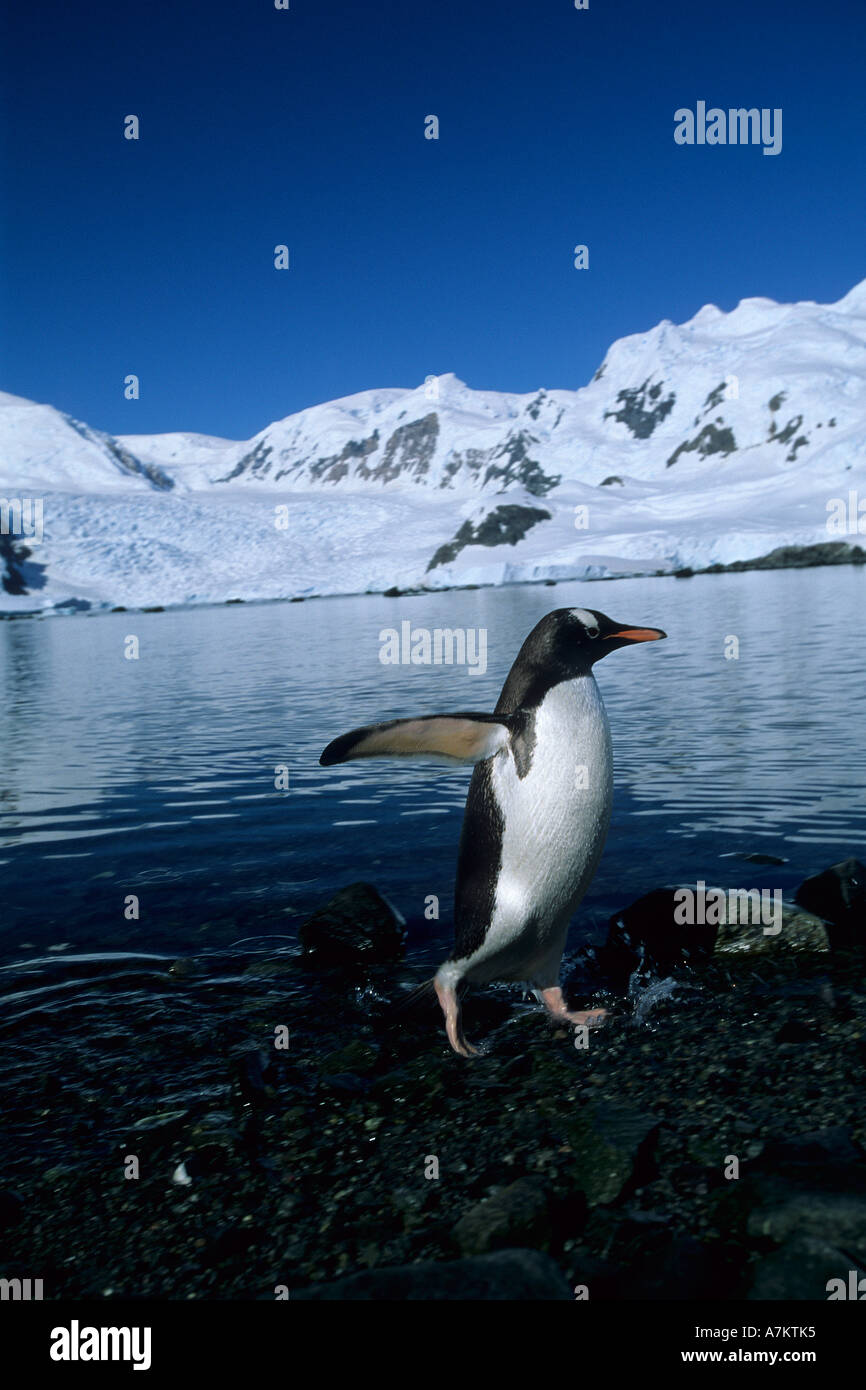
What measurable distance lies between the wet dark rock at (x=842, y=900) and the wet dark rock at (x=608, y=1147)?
2167 mm

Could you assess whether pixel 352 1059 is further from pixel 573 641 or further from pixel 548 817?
pixel 573 641

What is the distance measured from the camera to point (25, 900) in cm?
684

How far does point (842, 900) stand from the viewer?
5.22 meters

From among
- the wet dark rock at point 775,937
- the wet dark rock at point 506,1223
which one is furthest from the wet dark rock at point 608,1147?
the wet dark rock at point 775,937

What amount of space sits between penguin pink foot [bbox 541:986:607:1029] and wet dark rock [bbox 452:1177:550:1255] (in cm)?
139

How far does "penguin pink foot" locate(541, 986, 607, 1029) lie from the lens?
171 inches

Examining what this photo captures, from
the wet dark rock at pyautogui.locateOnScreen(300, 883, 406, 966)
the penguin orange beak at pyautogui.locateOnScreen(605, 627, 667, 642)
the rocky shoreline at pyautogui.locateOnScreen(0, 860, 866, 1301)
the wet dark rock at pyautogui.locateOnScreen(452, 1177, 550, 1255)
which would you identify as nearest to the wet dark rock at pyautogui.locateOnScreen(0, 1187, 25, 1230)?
the rocky shoreline at pyautogui.locateOnScreen(0, 860, 866, 1301)

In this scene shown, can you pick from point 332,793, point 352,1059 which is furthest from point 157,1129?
point 332,793

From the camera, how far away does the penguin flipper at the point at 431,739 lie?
4.16 meters

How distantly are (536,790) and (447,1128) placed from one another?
5.02 feet

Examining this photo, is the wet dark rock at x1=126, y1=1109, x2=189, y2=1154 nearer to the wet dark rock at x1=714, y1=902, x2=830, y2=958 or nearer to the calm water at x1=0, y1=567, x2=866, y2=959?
the calm water at x1=0, y1=567, x2=866, y2=959
